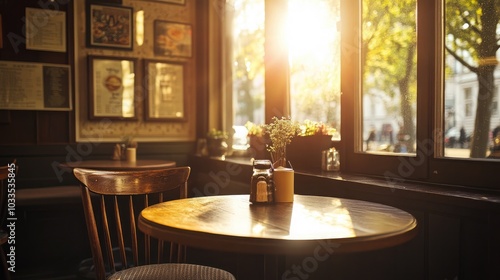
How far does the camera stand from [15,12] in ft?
13.4

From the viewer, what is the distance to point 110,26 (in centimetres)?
443

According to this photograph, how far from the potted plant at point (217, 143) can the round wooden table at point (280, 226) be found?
243cm

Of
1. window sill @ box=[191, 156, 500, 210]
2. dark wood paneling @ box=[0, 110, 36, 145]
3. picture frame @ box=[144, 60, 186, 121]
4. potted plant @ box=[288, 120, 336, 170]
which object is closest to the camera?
window sill @ box=[191, 156, 500, 210]

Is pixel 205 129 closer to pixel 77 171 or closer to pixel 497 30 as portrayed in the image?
pixel 77 171

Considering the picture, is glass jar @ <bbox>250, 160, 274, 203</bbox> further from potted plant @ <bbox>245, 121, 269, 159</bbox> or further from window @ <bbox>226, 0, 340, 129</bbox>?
potted plant @ <bbox>245, 121, 269, 159</bbox>

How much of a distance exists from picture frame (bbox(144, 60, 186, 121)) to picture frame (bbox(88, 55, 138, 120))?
0.46 ft

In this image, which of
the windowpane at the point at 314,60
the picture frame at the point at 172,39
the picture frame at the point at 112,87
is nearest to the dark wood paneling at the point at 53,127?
the picture frame at the point at 112,87

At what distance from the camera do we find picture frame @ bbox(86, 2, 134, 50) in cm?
435

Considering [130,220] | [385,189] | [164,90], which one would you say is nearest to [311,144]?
[385,189]

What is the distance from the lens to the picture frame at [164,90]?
4.60 meters

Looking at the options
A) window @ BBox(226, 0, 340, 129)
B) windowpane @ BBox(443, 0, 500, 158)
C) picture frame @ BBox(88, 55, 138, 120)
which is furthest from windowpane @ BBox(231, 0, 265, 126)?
windowpane @ BBox(443, 0, 500, 158)

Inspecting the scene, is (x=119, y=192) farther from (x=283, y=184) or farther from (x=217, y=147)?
(x=217, y=147)

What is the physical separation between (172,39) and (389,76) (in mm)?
2895

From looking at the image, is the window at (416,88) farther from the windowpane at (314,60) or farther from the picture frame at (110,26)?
the picture frame at (110,26)
